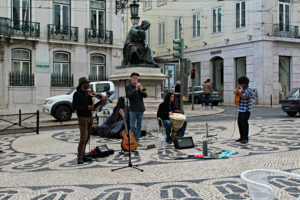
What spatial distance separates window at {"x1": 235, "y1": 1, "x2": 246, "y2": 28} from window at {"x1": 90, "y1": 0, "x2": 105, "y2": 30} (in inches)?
438

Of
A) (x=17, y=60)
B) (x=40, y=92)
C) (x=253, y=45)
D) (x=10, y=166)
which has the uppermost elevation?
(x=253, y=45)

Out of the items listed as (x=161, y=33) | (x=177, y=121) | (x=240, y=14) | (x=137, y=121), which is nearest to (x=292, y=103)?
(x=177, y=121)

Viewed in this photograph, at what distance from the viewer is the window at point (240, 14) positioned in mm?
28516

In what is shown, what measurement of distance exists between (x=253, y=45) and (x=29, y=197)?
25.5 m

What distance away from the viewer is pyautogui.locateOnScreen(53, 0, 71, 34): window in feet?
78.6

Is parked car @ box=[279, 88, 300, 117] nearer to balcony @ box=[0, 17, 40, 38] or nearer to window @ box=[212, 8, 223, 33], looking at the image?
window @ box=[212, 8, 223, 33]

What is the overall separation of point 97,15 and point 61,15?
8.88ft

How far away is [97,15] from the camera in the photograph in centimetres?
2566

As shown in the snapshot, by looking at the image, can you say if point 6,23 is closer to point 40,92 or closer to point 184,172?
point 40,92

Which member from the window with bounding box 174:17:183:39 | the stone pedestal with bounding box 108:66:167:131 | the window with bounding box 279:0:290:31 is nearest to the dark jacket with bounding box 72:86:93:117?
the stone pedestal with bounding box 108:66:167:131

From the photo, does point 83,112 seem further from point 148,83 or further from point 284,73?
point 284,73

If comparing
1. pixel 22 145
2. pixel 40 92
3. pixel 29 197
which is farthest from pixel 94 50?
pixel 29 197

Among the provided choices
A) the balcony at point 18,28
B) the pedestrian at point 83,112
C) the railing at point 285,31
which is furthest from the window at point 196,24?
the pedestrian at point 83,112

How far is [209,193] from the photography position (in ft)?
15.7
